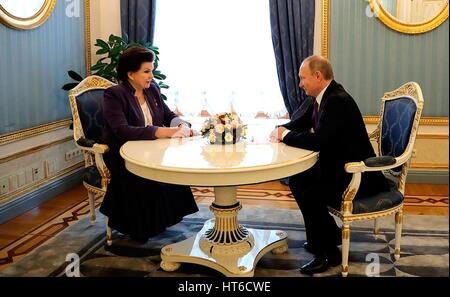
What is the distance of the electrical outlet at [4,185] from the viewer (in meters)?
3.10

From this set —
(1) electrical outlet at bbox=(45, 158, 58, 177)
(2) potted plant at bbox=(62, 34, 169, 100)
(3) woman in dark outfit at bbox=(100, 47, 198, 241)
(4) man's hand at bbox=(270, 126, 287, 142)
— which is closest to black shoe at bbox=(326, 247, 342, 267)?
(4) man's hand at bbox=(270, 126, 287, 142)

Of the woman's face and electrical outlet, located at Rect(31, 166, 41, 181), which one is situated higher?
the woman's face

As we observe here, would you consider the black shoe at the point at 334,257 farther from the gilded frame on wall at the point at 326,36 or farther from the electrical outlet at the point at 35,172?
the electrical outlet at the point at 35,172

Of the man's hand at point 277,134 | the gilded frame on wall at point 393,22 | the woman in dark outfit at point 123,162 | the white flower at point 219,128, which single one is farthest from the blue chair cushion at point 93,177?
the gilded frame on wall at point 393,22

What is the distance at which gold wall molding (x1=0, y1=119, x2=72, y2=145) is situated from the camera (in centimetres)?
318

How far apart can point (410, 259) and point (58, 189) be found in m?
2.43

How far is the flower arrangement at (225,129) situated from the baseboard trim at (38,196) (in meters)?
1.51

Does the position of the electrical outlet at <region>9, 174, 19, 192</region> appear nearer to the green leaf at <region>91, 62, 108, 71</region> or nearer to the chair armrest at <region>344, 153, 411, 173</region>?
the green leaf at <region>91, 62, 108, 71</region>

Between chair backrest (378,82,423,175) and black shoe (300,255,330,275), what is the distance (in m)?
0.58

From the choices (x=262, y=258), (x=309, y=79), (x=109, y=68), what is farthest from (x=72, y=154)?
(x=309, y=79)

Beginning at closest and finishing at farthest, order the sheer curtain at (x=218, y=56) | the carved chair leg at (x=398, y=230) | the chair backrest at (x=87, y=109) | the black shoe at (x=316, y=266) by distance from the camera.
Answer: the black shoe at (x=316, y=266) → the carved chair leg at (x=398, y=230) → the chair backrest at (x=87, y=109) → the sheer curtain at (x=218, y=56)

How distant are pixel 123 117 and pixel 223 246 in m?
0.81
